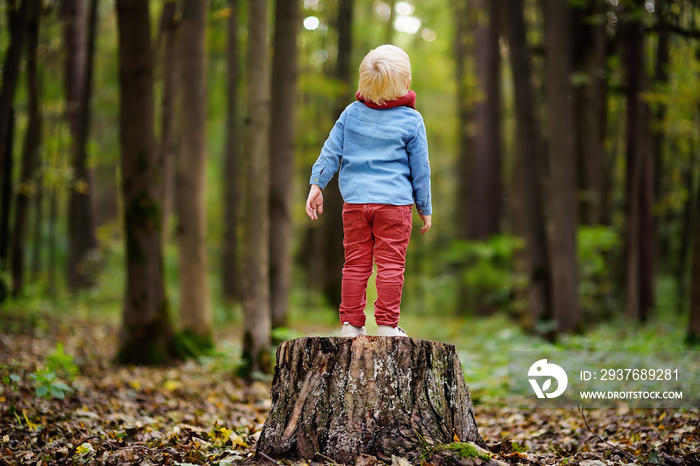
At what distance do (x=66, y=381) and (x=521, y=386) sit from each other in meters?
4.99

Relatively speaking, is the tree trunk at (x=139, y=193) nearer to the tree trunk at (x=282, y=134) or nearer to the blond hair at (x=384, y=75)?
the tree trunk at (x=282, y=134)

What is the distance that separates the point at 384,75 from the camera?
4.00 m

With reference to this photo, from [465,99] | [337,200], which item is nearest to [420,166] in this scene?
[337,200]

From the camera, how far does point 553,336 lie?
35.5 ft

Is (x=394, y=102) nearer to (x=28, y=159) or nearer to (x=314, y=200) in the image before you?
(x=314, y=200)

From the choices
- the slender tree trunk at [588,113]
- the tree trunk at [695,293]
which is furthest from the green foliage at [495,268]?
the tree trunk at [695,293]

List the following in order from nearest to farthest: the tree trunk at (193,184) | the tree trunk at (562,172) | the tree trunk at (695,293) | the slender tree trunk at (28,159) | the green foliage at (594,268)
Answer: the tree trunk at (695,293) → the tree trunk at (193,184) → the tree trunk at (562,172) → the slender tree trunk at (28,159) → the green foliage at (594,268)

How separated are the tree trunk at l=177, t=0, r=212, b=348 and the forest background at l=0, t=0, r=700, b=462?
31 millimetres

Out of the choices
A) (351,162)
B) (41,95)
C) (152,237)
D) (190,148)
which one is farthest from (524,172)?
(41,95)

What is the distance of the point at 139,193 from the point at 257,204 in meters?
1.85

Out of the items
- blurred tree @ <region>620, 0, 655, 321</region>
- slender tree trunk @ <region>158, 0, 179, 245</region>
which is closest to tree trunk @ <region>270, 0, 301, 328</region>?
slender tree trunk @ <region>158, 0, 179, 245</region>

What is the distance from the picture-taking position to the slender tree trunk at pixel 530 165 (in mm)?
11547

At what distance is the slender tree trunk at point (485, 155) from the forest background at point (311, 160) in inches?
3.2
